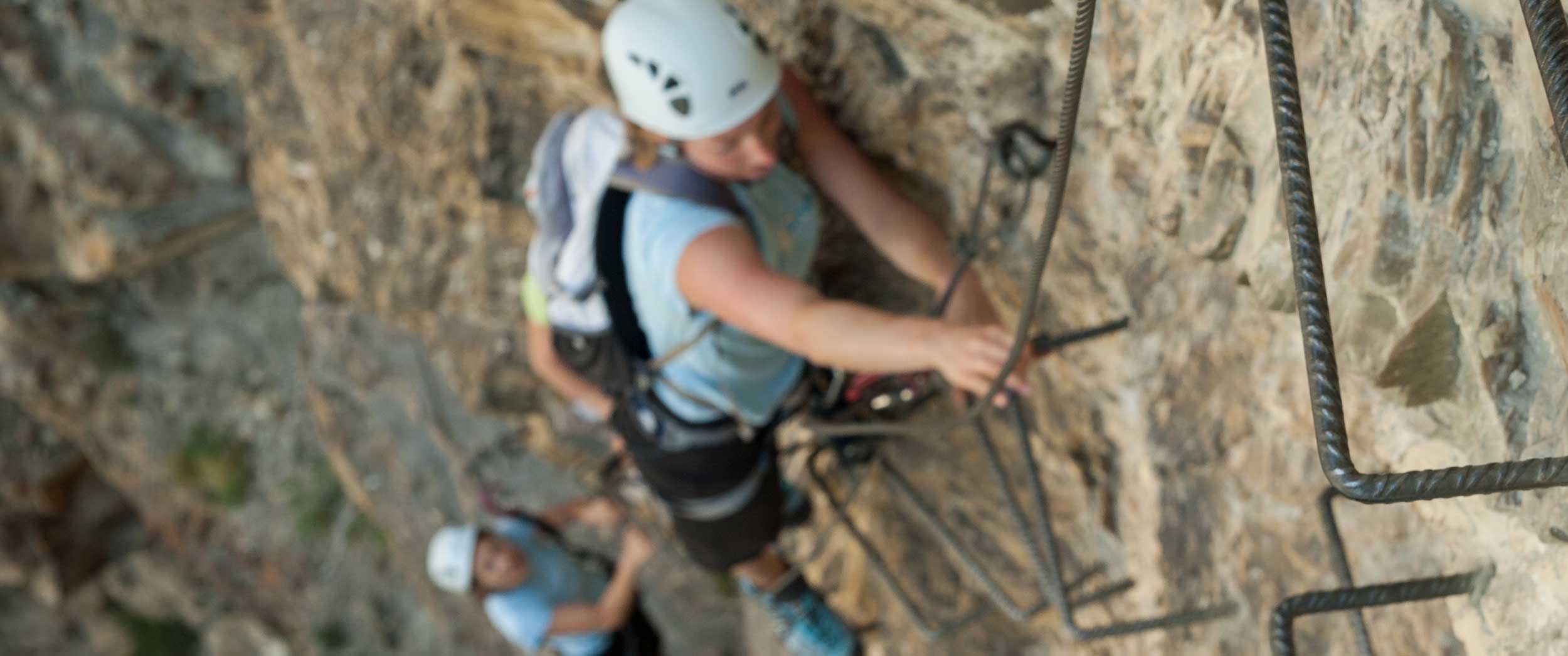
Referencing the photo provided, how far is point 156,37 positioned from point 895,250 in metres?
3.69

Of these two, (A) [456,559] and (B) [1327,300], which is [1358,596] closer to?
(B) [1327,300]

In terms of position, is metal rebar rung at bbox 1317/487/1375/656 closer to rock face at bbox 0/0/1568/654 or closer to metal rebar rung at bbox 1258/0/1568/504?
rock face at bbox 0/0/1568/654

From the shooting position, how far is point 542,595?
367 centimetres

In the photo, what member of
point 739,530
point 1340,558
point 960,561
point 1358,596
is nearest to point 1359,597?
point 1358,596

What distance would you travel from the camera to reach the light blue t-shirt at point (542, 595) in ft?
11.6

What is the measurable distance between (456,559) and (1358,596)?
294 cm

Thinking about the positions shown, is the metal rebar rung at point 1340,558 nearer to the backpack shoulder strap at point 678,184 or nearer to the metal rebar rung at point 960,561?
the metal rebar rung at point 960,561

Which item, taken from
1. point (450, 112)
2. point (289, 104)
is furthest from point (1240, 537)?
point (289, 104)

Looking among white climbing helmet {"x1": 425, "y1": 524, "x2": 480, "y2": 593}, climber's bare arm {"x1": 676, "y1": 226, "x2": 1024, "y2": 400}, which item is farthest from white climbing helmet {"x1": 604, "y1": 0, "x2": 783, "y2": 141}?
white climbing helmet {"x1": 425, "y1": 524, "x2": 480, "y2": 593}

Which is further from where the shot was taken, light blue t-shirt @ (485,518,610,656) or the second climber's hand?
light blue t-shirt @ (485,518,610,656)

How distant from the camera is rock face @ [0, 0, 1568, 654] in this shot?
3.29 feet

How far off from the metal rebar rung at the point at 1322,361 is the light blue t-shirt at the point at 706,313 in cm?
106

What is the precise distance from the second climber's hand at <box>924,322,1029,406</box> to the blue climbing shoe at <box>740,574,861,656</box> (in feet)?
5.74

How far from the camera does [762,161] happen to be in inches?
74.8
